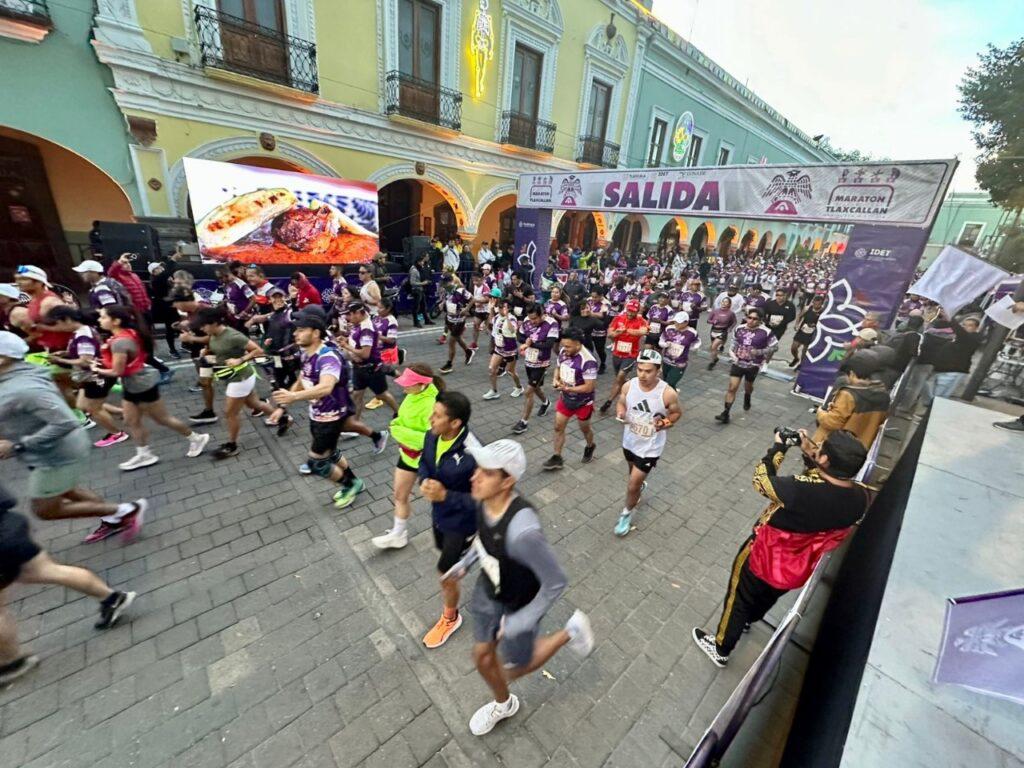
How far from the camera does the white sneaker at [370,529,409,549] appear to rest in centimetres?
414

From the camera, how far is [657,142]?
23.1 metres

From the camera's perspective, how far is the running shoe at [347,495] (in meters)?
4.75

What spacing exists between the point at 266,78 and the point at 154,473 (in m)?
10.7

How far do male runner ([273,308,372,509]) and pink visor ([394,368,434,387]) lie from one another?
39.7 inches

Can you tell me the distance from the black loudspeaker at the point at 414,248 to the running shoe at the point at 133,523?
34.3ft

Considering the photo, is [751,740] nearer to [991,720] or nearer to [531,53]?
[991,720]

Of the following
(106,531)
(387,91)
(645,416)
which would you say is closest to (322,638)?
(106,531)

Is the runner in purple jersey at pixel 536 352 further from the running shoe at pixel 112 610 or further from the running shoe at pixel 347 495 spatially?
the running shoe at pixel 112 610

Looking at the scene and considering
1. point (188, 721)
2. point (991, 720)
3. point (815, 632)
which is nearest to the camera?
point (991, 720)

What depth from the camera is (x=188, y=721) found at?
106 inches

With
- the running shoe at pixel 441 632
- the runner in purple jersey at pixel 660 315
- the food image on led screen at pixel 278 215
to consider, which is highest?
the food image on led screen at pixel 278 215

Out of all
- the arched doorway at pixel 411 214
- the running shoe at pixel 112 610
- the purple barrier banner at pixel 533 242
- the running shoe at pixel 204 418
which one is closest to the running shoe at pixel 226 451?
the running shoe at pixel 204 418

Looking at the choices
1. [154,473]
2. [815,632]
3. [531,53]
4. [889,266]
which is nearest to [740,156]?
[531,53]

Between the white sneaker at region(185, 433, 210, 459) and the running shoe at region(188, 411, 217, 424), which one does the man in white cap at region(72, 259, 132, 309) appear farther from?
the white sneaker at region(185, 433, 210, 459)
